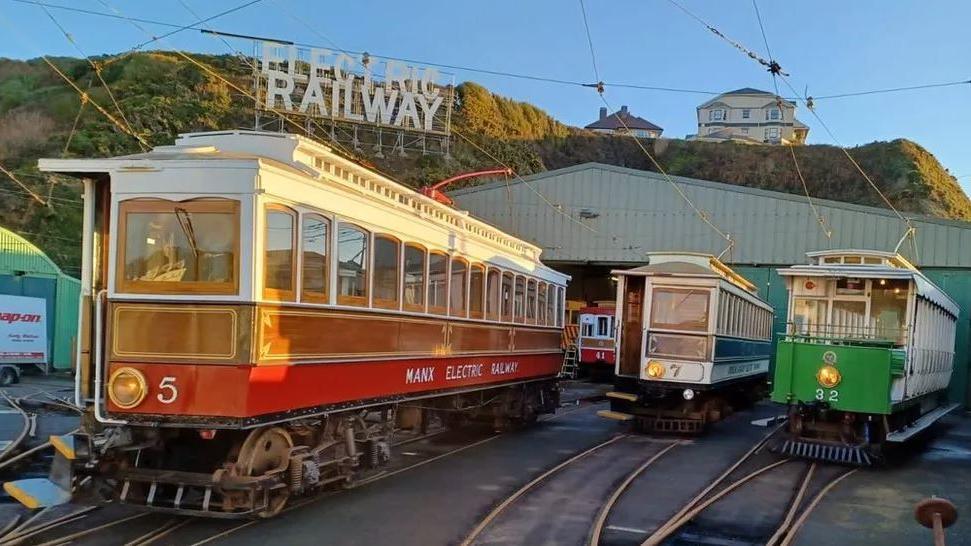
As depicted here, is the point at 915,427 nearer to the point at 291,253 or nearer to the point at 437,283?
the point at 437,283

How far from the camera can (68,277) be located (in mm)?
25672

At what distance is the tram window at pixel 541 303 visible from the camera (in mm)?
15289

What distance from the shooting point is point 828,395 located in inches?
452

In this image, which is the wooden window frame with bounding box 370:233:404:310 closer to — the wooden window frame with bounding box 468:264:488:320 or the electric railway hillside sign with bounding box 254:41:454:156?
the wooden window frame with bounding box 468:264:488:320

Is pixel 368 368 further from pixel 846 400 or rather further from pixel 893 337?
pixel 893 337

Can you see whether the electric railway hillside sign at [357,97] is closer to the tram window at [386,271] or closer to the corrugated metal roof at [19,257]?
the corrugated metal roof at [19,257]

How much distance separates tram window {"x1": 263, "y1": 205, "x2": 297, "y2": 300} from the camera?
699 centimetres

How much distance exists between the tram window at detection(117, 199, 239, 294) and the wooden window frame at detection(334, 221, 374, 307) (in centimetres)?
131

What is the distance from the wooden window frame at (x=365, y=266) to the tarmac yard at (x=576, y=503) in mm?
2020

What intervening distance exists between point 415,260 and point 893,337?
774 centimetres

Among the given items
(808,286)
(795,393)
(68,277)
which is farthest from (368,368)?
(68,277)

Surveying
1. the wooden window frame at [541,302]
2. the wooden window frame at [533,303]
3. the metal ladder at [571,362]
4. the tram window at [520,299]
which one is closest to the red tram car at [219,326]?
the tram window at [520,299]

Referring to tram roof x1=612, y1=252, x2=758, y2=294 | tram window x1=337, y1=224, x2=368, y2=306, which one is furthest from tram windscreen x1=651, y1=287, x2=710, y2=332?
tram window x1=337, y1=224, x2=368, y2=306

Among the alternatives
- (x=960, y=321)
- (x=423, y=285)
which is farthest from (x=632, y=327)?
(x=960, y=321)
